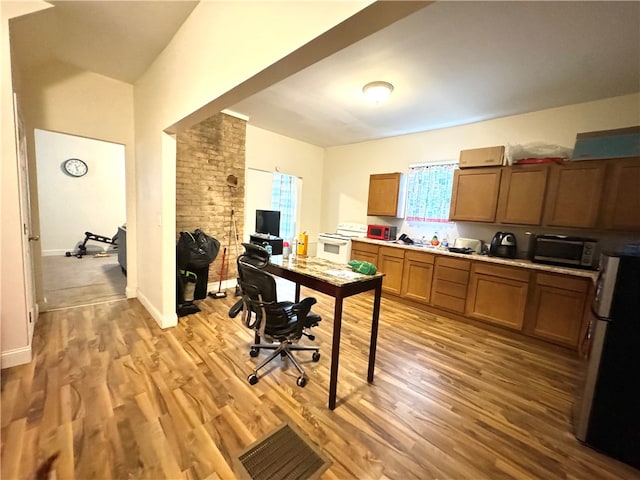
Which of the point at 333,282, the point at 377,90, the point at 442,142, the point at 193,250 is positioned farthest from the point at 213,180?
the point at 442,142

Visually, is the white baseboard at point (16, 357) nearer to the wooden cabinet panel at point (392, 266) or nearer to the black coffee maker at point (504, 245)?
the wooden cabinet panel at point (392, 266)

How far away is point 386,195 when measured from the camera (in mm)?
4566

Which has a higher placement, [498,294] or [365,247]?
[365,247]

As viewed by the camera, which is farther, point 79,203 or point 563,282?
point 79,203

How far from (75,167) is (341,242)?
6557 millimetres

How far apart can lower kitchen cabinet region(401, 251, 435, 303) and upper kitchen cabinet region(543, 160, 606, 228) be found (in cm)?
146

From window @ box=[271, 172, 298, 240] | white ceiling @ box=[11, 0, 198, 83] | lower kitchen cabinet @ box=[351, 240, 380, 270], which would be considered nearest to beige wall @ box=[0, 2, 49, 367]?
white ceiling @ box=[11, 0, 198, 83]

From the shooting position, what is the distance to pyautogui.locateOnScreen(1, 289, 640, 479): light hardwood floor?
140 cm

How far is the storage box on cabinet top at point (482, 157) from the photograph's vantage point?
10.8 ft

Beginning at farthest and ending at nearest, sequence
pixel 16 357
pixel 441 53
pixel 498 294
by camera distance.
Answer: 1. pixel 498 294
2. pixel 441 53
3. pixel 16 357

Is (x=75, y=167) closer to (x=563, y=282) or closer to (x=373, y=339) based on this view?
(x=373, y=339)

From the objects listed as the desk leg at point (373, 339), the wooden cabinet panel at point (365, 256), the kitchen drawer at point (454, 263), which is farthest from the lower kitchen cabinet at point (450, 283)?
the desk leg at point (373, 339)

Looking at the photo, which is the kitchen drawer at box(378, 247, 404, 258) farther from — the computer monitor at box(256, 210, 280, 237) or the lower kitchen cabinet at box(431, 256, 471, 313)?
the computer monitor at box(256, 210, 280, 237)

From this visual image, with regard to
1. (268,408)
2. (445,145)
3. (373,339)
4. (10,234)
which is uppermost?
(445,145)
